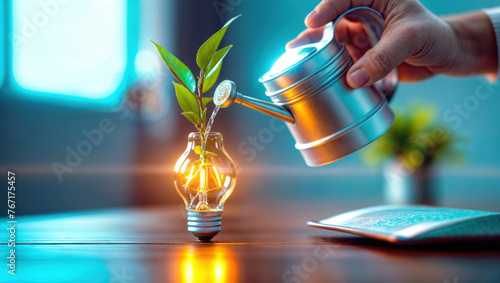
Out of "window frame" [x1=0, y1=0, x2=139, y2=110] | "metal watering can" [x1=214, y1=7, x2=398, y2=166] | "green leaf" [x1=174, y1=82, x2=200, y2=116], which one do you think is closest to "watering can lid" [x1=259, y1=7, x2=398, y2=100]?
"metal watering can" [x1=214, y1=7, x2=398, y2=166]

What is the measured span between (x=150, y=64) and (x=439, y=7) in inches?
52.4

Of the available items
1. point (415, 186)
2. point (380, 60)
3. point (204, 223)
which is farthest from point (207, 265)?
point (415, 186)

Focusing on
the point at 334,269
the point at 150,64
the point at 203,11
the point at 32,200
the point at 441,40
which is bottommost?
the point at 334,269

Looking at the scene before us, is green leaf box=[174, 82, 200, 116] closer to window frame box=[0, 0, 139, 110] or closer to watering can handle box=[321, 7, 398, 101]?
watering can handle box=[321, 7, 398, 101]

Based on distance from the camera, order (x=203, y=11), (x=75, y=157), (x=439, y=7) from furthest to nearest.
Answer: (x=439, y=7) < (x=203, y=11) < (x=75, y=157)

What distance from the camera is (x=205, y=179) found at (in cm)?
61

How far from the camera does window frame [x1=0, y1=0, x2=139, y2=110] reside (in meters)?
1.28

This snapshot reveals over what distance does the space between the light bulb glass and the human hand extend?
0.73 ft

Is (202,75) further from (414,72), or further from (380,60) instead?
(414,72)

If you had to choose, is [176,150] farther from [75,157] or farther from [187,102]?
[187,102]

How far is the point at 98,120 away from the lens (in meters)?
1.55

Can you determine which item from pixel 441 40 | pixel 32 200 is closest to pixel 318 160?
pixel 441 40

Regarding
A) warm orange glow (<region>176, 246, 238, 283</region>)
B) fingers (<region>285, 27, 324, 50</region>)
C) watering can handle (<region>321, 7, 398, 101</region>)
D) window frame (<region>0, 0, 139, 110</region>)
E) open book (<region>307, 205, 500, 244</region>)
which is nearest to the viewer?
warm orange glow (<region>176, 246, 238, 283</region>)

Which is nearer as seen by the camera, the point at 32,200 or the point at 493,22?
the point at 493,22
